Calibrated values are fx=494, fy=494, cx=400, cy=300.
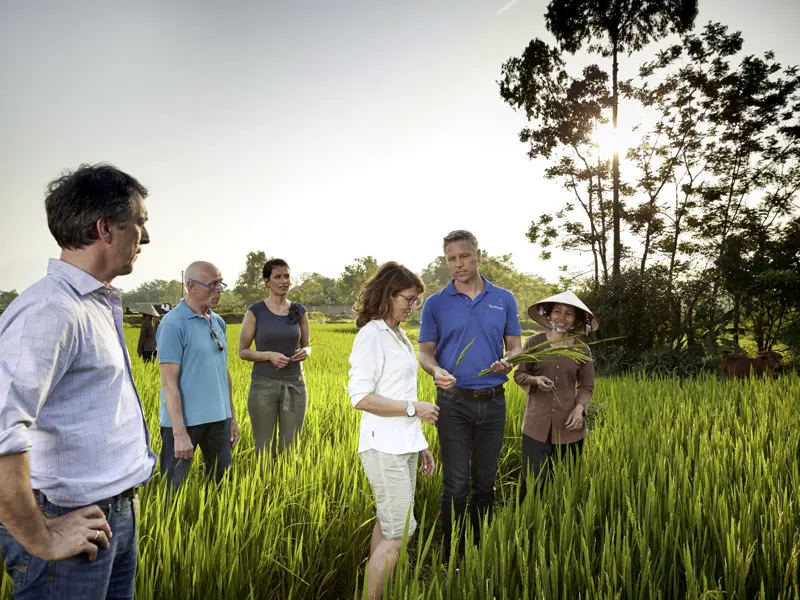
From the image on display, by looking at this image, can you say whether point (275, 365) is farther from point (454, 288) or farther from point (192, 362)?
point (454, 288)

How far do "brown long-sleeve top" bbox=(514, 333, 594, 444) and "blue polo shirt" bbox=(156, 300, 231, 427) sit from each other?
74.4 inches

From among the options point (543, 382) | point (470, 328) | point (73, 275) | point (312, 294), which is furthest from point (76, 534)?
point (312, 294)

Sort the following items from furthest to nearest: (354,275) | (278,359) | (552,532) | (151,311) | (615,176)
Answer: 1. (354,275)
2. (615,176)
3. (151,311)
4. (278,359)
5. (552,532)

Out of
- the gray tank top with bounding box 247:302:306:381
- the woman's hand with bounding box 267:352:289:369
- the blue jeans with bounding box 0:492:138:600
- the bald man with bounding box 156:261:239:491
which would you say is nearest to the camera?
the blue jeans with bounding box 0:492:138:600

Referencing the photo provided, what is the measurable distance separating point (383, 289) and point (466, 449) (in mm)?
1260

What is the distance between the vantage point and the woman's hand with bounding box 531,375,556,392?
3149 millimetres

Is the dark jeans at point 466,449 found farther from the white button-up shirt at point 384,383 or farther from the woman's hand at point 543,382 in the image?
the white button-up shirt at point 384,383

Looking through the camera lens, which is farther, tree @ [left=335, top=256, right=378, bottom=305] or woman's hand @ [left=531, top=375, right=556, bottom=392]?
tree @ [left=335, top=256, right=378, bottom=305]

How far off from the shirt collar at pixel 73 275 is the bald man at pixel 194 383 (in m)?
1.61

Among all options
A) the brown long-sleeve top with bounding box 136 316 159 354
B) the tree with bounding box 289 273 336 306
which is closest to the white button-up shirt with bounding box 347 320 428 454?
the brown long-sleeve top with bounding box 136 316 159 354

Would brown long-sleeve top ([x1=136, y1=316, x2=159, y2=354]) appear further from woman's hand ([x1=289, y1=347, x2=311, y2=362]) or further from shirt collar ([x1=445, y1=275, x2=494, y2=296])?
shirt collar ([x1=445, y1=275, x2=494, y2=296])

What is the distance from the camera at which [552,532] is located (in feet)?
6.06

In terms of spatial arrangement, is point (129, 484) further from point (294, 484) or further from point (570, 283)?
point (570, 283)

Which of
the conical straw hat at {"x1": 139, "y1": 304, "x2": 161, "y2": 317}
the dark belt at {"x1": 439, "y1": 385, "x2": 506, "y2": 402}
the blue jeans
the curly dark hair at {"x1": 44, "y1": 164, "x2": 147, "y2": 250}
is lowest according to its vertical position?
the blue jeans
